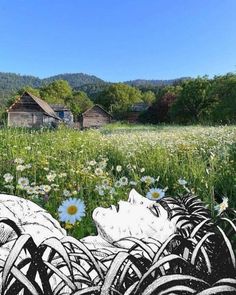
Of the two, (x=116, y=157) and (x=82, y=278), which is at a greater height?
(x=82, y=278)

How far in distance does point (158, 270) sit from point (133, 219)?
1.18ft

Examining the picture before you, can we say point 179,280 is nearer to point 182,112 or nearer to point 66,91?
point 182,112

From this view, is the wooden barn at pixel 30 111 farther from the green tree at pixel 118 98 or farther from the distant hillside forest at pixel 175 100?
the green tree at pixel 118 98

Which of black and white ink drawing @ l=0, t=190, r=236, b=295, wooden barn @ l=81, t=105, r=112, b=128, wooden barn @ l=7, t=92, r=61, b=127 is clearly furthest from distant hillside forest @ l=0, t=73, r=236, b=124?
black and white ink drawing @ l=0, t=190, r=236, b=295

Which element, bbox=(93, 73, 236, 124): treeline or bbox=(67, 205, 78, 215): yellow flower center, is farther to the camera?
bbox=(93, 73, 236, 124): treeline

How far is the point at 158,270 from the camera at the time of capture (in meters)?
0.62

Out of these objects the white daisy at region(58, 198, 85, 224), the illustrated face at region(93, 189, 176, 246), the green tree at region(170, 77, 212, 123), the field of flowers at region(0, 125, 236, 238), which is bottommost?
the field of flowers at region(0, 125, 236, 238)

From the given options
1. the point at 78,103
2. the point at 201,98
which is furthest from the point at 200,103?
the point at 78,103

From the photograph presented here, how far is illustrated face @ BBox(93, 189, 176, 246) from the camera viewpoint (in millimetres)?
966

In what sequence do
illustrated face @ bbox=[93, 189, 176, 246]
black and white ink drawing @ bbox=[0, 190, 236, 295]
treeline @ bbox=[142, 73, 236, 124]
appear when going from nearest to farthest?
black and white ink drawing @ bbox=[0, 190, 236, 295]
illustrated face @ bbox=[93, 189, 176, 246]
treeline @ bbox=[142, 73, 236, 124]

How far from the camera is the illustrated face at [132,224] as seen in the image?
0.97 m

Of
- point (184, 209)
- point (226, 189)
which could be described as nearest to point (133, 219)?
point (184, 209)

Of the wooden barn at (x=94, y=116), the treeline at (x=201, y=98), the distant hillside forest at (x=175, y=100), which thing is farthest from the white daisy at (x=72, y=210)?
the wooden barn at (x=94, y=116)

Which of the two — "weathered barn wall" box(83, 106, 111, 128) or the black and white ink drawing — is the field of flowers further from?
"weathered barn wall" box(83, 106, 111, 128)
